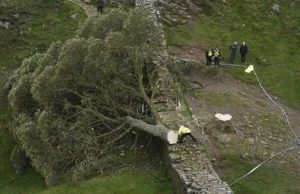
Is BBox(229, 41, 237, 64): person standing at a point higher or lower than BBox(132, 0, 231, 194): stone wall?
higher

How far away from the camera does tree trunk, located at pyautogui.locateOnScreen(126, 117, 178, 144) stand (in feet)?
82.8

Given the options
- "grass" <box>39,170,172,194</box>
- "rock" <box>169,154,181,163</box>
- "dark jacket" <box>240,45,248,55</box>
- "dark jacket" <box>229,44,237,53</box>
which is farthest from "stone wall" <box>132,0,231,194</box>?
"dark jacket" <box>240,45,248,55</box>

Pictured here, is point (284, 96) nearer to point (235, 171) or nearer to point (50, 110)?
point (235, 171)

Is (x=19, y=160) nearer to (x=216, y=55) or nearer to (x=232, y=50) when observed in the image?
(x=216, y=55)

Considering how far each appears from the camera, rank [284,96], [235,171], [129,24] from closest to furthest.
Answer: [235,171] → [129,24] → [284,96]

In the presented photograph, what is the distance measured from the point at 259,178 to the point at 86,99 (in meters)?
11.8

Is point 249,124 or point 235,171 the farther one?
point 249,124

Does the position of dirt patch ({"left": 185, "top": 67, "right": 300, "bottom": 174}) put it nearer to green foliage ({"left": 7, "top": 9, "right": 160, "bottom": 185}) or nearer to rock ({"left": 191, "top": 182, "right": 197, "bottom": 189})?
rock ({"left": 191, "top": 182, "right": 197, "bottom": 189})

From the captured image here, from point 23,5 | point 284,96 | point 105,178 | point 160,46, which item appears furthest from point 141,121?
point 23,5

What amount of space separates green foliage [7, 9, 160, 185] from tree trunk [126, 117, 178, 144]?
32.5 inches

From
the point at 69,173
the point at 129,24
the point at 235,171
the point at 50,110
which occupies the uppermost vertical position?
the point at 129,24

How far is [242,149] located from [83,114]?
10397 mm

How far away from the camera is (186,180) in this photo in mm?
21859

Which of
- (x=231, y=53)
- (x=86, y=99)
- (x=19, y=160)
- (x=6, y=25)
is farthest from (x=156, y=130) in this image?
(x=6, y=25)
